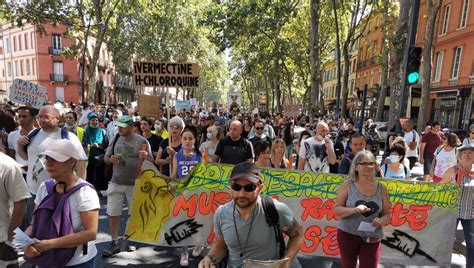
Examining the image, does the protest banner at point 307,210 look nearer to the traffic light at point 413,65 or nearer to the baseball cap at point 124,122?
the baseball cap at point 124,122

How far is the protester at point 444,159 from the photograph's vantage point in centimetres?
515

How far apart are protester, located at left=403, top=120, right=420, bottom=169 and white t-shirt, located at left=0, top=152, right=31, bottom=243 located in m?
7.41

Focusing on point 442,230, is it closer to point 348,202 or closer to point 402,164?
point 402,164

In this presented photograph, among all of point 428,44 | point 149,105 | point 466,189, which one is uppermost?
point 428,44

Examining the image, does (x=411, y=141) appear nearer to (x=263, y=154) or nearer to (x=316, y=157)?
(x=316, y=157)

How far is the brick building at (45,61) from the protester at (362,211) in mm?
39771

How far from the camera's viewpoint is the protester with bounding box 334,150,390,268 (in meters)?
2.76

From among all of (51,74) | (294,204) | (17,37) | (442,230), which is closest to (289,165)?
(294,204)

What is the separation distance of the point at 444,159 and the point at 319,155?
6.62ft

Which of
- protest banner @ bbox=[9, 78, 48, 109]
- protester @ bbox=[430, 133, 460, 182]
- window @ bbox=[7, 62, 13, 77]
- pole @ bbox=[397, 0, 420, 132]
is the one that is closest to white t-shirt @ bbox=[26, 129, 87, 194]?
protester @ bbox=[430, 133, 460, 182]

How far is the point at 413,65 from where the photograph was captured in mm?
6523

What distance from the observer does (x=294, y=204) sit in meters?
3.81

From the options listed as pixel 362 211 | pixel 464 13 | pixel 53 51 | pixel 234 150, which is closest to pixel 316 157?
pixel 234 150

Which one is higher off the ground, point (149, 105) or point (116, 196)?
point (149, 105)
